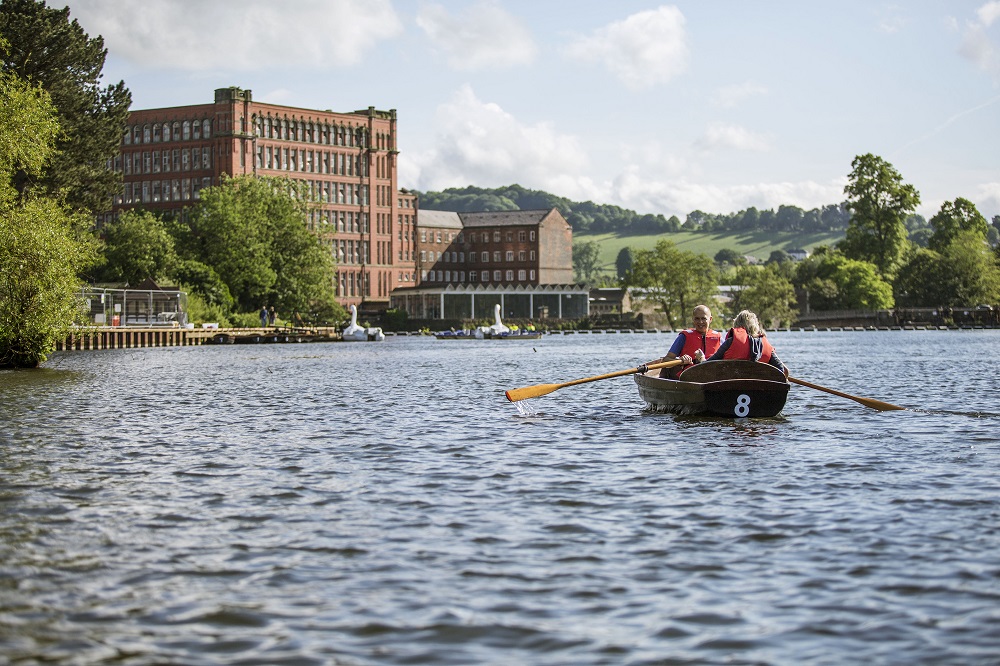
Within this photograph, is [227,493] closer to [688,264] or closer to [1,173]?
[1,173]

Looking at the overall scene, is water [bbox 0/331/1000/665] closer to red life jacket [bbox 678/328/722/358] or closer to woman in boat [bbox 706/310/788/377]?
woman in boat [bbox 706/310/788/377]

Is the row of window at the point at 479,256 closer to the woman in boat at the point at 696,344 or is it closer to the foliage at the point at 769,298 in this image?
the foliage at the point at 769,298

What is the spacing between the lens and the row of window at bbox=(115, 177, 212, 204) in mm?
156500

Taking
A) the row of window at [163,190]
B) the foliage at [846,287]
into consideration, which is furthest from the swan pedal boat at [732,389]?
the foliage at [846,287]

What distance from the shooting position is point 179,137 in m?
157

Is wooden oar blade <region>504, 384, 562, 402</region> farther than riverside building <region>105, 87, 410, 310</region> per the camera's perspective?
No

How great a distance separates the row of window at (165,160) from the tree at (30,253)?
110 m

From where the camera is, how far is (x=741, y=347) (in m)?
23.4

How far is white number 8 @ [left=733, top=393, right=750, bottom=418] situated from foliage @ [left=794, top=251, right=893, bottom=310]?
140144 mm

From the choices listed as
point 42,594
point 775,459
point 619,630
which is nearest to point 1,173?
point 775,459

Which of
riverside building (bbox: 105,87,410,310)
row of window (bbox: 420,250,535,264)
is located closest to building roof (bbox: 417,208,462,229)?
row of window (bbox: 420,250,535,264)

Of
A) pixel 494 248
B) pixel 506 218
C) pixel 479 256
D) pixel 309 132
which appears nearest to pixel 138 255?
pixel 309 132

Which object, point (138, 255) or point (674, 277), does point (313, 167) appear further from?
point (138, 255)

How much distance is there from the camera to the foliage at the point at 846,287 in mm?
158250
